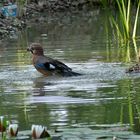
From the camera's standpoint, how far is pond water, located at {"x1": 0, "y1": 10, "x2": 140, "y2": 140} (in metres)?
5.97

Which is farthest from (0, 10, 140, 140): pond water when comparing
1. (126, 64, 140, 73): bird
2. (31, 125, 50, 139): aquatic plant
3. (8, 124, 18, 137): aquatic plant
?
(8, 124, 18, 137): aquatic plant

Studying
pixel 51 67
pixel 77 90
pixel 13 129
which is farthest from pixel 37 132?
pixel 51 67

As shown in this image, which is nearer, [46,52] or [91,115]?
[91,115]

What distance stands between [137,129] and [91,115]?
93cm

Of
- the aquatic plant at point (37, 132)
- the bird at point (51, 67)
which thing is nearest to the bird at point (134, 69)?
the bird at point (51, 67)

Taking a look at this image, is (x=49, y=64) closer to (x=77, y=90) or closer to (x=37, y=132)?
(x=77, y=90)

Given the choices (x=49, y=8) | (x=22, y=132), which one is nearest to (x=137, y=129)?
(x=22, y=132)

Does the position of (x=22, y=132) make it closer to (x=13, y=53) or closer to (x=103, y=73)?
(x=103, y=73)

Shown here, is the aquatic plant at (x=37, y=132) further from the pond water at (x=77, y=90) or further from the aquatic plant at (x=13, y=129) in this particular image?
the pond water at (x=77, y=90)

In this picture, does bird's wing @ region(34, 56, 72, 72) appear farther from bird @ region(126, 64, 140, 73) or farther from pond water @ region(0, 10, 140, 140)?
bird @ region(126, 64, 140, 73)

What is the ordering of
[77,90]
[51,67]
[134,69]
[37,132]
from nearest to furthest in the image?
1. [37,132]
2. [77,90]
3. [134,69]
4. [51,67]

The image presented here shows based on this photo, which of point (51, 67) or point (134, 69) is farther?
point (51, 67)

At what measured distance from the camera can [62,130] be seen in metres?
5.52

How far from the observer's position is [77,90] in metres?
8.28
